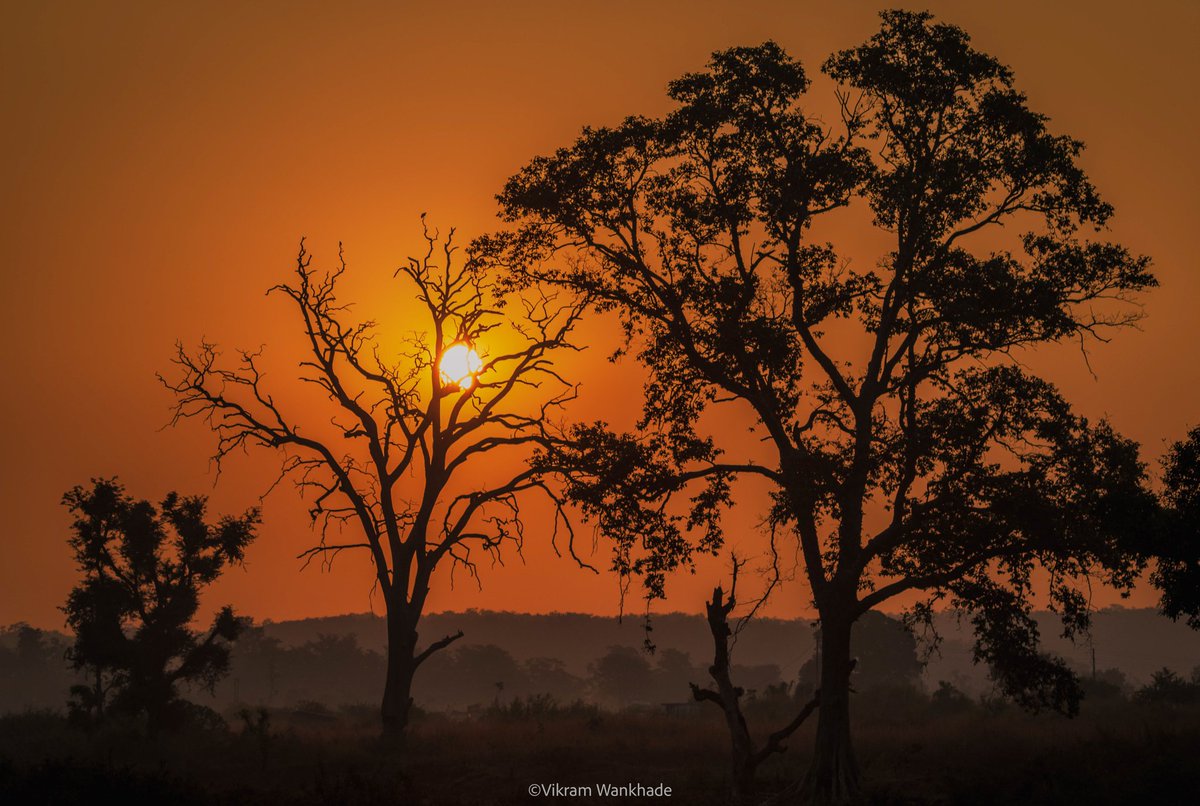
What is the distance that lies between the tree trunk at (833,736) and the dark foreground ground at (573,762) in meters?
0.79

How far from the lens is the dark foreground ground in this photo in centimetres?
2406

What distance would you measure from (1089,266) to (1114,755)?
1162cm

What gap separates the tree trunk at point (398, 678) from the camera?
115 feet

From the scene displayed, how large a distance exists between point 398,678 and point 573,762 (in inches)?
300

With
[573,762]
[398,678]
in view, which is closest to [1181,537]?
[573,762]

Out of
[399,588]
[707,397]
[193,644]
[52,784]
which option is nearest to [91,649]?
[193,644]

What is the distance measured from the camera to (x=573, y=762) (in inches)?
1193

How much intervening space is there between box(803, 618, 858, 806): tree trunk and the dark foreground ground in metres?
0.79

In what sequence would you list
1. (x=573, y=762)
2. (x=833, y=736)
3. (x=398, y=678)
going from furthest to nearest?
(x=398, y=678), (x=573, y=762), (x=833, y=736)

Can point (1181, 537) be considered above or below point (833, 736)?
above

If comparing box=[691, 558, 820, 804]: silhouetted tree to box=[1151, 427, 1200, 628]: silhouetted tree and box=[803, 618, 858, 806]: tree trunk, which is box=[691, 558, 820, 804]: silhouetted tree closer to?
box=[803, 618, 858, 806]: tree trunk

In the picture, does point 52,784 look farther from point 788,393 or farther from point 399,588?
point 788,393

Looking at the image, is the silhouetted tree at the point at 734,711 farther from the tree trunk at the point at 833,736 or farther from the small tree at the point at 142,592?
the small tree at the point at 142,592

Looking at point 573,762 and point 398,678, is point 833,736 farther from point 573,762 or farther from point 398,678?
point 398,678
